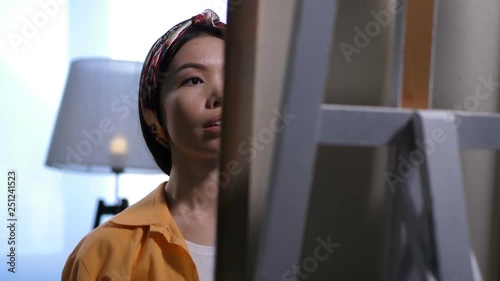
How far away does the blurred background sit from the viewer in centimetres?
98

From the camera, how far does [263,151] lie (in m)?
0.68

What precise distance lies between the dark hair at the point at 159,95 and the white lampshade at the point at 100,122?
0.15ft

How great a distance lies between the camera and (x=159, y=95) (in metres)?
0.89

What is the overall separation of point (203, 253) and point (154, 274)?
9 centimetres

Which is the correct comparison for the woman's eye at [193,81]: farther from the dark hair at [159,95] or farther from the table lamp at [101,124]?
the table lamp at [101,124]

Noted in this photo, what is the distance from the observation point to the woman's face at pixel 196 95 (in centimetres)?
84

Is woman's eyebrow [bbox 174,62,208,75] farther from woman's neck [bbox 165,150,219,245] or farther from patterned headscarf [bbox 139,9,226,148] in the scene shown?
woman's neck [bbox 165,150,219,245]

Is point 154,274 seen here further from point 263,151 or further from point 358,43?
point 358,43

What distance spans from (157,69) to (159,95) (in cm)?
4

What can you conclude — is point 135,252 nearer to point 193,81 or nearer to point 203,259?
point 203,259

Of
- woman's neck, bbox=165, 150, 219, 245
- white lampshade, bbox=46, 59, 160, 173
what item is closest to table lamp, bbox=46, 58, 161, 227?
white lampshade, bbox=46, 59, 160, 173

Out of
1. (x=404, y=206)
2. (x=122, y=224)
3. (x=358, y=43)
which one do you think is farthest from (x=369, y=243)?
(x=122, y=224)

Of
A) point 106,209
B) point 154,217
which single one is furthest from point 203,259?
point 106,209

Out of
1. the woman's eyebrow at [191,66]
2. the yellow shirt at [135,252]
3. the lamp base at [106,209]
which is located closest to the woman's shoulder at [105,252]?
the yellow shirt at [135,252]
